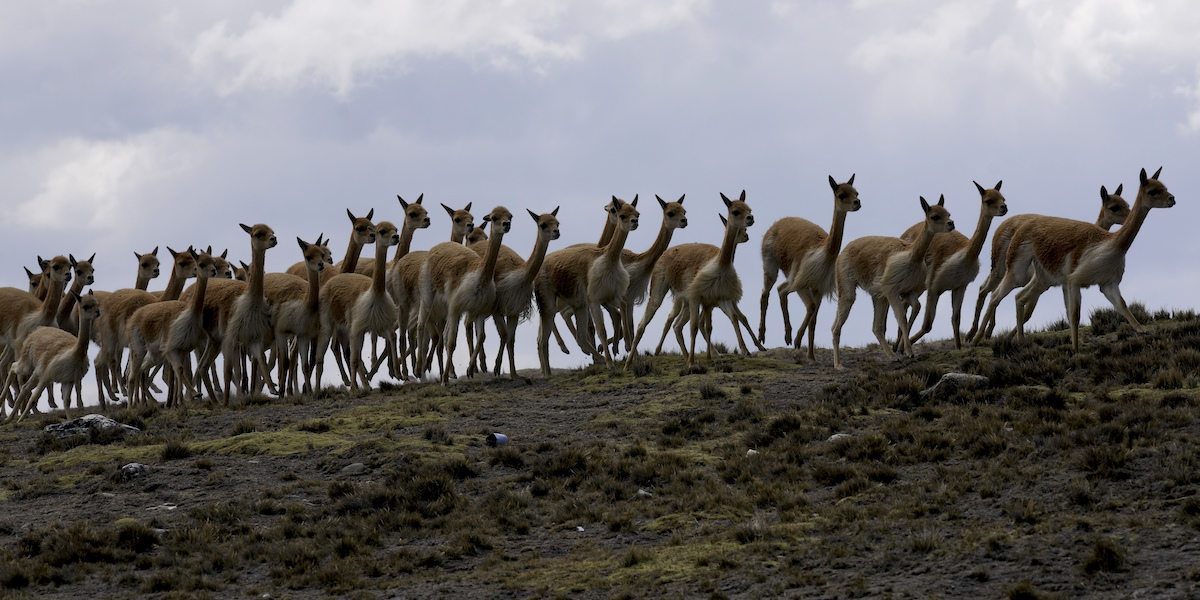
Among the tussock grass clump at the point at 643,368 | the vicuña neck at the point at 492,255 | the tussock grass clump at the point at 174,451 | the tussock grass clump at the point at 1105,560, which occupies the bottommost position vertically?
the tussock grass clump at the point at 1105,560

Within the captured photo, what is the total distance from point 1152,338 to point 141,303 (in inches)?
655

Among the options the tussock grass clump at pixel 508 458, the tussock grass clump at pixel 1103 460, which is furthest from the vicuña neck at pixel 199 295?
the tussock grass clump at pixel 1103 460

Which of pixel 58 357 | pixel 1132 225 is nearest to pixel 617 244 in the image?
pixel 1132 225

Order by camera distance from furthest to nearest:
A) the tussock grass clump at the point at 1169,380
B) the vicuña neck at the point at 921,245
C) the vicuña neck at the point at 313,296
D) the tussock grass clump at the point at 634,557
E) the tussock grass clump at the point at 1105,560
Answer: the vicuña neck at the point at 313,296, the vicuña neck at the point at 921,245, the tussock grass clump at the point at 1169,380, the tussock grass clump at the point at 634,557, the tussock grass clump at the point at 1105,560

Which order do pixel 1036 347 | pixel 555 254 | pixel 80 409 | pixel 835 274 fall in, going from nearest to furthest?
pixel 1036 347
pixel 835 274
pixel 555 254
pixel 80 409

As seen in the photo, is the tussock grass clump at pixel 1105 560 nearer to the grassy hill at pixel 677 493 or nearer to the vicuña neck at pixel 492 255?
the grassy hill at pixel 677 493

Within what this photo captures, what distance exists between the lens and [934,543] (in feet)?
32.6

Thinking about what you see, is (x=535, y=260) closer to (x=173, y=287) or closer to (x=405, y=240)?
(x=405, y=240)

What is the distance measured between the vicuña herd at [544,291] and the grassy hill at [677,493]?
127cm

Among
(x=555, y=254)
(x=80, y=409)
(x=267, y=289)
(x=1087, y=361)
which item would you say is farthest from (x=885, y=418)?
(x=80, y=409)

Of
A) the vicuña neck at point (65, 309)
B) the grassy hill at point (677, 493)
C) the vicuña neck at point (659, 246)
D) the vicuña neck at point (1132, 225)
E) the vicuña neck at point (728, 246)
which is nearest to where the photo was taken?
the grassy hill at point (677, 493)

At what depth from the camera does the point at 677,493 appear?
12.3 meters

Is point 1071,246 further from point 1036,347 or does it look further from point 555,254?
point 555,254

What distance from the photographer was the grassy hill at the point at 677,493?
9812mm
